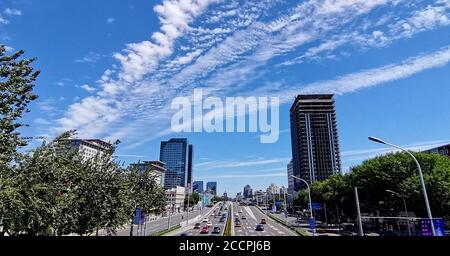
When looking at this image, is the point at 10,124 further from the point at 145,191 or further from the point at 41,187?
the point at 145,191

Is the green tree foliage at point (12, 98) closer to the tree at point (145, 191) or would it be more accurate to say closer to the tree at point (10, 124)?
the tree at point (10, 124)

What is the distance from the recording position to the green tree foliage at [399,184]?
1716 inches

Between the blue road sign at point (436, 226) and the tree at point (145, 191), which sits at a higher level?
the tree at point (145, 191)

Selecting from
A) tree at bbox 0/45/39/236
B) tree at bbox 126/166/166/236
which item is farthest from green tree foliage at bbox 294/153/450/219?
tree at bbox 0/45/39/236

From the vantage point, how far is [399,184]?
4925 centimetres

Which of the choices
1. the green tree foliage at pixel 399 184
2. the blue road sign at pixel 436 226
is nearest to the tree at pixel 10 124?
the blue road sign at pixel 436 226

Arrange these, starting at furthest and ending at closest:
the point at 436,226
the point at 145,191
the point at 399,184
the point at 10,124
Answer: the point at 399,184 → the point at 145,191 → the point at 436,226 → the point at 10,124

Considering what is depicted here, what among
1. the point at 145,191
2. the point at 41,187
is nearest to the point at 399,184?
the point at 145,191

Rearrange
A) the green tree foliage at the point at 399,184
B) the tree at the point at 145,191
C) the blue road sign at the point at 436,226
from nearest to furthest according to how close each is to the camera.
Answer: the blue road sign at the point at 436,226
the tree at the point at 145,191
the green tree foliage at the point at 399,184

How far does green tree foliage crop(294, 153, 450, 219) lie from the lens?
43594 millimetres

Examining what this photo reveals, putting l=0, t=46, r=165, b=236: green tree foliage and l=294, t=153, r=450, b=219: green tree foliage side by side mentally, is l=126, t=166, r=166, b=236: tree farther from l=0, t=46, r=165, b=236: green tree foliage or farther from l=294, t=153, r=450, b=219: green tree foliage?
l=294, t=153, r=450, b=219: green tree foliage

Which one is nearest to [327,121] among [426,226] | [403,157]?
[403,157]
